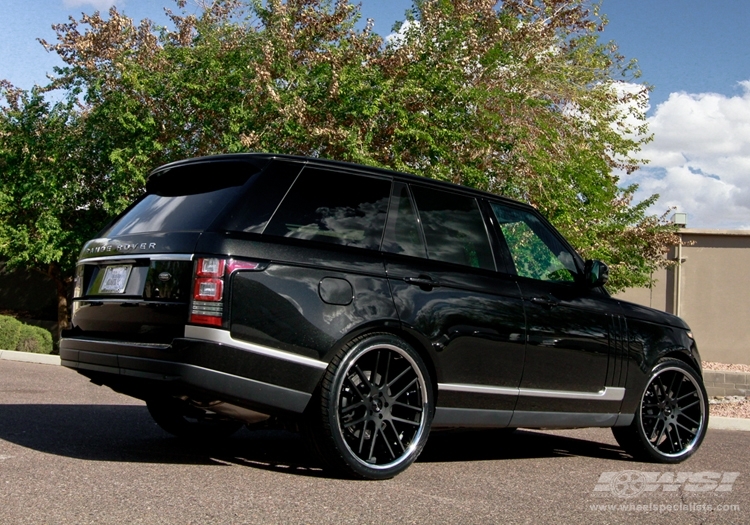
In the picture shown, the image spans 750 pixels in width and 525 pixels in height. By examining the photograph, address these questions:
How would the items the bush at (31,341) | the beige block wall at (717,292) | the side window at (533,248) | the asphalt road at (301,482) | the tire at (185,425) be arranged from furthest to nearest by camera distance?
the beige block wall at (717,292)
the bush at (31,341)
the side window at (533,248)
the tire at (185,425)
the asphalt road at (301,482)

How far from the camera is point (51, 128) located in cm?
2144

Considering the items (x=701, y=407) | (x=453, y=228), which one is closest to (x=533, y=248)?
(x=453, y=228)

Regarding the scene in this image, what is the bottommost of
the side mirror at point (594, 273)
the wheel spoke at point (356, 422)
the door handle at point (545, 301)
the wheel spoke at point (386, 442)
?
the wheel spoke at point (386, 442)

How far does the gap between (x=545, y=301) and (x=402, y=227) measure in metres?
1.28

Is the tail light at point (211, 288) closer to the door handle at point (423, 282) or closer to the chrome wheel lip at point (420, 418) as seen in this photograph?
the chrome wheel lip at point (420, 418)

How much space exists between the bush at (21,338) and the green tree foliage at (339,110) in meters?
2.51

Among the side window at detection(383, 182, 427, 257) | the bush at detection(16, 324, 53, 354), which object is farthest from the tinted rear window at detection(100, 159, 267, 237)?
the bush at detection(16, 324, 53, 354)

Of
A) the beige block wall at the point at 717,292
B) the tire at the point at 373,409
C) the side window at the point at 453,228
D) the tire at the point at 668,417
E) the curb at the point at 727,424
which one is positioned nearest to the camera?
the tire at the point at 373,409

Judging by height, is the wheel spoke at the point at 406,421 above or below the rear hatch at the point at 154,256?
below

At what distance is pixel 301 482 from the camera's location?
495 cm

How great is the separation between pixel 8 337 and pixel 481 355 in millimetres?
15121

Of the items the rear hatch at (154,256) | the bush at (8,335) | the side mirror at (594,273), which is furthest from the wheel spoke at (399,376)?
the bush at (8,335)

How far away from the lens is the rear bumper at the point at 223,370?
469 cm

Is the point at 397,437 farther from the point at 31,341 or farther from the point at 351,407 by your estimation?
the point at 31,341
